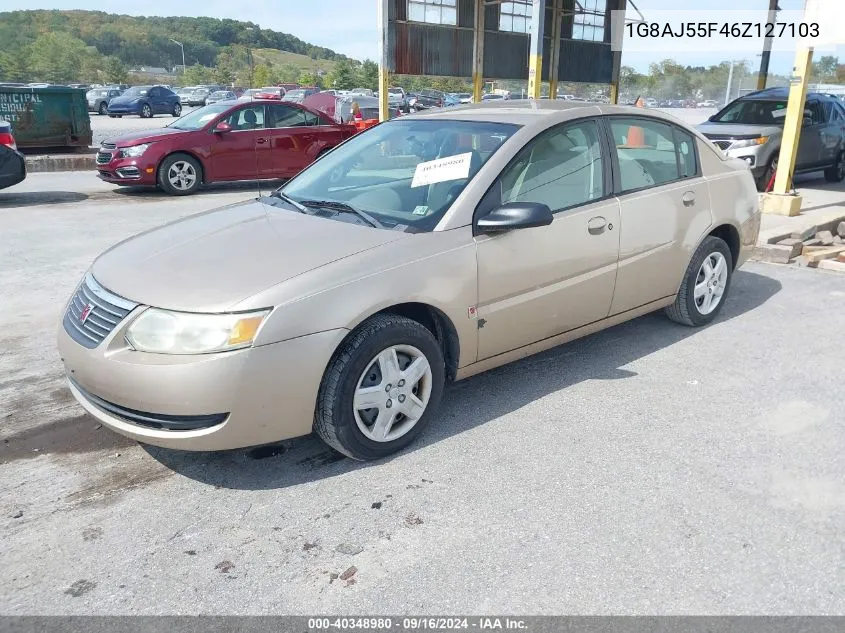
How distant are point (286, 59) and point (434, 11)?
164086mm

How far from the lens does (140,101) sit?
121 feet

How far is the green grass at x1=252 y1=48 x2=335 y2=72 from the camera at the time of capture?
6093 inches

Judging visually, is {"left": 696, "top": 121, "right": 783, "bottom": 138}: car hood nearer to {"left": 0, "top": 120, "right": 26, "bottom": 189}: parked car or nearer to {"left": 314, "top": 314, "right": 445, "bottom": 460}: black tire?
{"left": 314, "top": 314, "right": 445, "bottom": 460}: black tire

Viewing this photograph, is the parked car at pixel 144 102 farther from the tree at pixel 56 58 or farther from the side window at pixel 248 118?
the tree at pixel 56 58

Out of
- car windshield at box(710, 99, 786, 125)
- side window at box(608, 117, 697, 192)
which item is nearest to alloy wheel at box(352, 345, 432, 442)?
side window at box(608, 117, 697, 192)

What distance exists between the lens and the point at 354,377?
10.5 feet

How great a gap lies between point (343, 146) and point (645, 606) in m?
3.41

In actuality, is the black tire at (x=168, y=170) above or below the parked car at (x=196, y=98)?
below

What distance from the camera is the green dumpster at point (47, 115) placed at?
14.4m

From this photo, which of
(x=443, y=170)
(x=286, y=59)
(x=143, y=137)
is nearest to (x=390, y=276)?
(x=443, y=170)

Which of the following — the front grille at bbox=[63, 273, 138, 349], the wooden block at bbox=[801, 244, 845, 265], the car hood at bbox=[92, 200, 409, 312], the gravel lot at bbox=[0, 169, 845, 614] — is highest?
the car hood at bbox=[92, 200, 409, 312]

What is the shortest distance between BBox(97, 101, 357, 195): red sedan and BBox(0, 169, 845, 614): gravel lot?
7.56 metres

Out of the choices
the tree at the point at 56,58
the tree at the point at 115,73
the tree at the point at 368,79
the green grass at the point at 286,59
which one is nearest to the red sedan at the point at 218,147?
the tree at the point at 368,79

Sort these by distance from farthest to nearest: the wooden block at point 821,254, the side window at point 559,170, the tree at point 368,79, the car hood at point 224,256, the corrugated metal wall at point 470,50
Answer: the tree at point 368,79, the corrugated metal wall at point 470,50, the wooden block at point 821,254, the side window at point 559,170, the car hood at point 224,256
